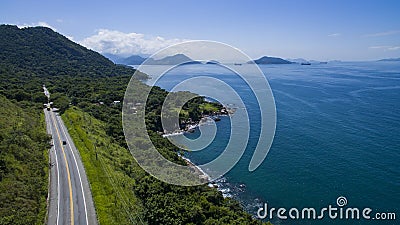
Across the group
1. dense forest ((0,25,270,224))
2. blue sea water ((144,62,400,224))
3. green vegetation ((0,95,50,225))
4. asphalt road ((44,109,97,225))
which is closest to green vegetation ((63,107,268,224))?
dense forest ((0,25,270,224))

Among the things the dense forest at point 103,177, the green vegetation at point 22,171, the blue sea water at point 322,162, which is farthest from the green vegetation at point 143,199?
the blue sea water at point 322,162

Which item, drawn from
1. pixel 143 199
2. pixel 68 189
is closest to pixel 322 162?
pixel 143 199

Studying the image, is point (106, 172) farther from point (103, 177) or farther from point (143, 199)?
point (143, 199)

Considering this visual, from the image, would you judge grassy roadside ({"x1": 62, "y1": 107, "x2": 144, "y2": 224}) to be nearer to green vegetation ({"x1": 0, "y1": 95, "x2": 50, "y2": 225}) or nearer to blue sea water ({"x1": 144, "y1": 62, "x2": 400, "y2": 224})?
green vegetation ({"x1": 0, "y1": 95, "x2": 50, "y2": 225})

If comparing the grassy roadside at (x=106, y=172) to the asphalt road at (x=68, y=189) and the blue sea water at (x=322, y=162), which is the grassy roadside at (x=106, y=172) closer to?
the asphalt road at (x=68, y=189)

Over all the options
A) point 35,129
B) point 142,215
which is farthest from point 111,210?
point 35,129

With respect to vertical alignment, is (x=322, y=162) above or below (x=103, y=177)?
below
